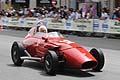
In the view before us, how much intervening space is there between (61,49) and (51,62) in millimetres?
533

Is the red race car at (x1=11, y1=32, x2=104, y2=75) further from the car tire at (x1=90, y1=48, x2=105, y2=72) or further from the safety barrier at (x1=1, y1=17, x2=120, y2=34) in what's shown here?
the safety barrier at (x1=1, y1=17, x2=120, y2=34)

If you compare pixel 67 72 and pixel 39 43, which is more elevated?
pixel 39 43

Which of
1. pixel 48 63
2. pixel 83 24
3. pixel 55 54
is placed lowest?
pixel 83 24

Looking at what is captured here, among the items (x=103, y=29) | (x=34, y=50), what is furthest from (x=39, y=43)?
(x=103, y=29)

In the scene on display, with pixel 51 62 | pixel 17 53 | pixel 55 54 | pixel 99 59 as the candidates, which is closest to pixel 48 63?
pixel 51 62

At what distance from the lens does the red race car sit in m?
10.6

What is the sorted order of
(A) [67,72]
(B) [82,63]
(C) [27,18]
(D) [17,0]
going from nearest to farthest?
1. (B) [82,63]
2. (A) [67,72]
3. (C) [27,18]
4. (D) [17,0]

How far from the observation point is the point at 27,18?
105 ft

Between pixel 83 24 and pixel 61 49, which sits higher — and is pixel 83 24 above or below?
below

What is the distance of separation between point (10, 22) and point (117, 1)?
9.41 meters

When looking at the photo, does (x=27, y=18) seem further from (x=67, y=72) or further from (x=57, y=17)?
(x=67, y=72)

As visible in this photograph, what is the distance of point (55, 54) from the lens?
34.9ft

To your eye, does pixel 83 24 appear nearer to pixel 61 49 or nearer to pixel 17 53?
pixel 17 53

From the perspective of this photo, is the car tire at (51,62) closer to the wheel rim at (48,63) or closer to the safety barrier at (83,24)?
the wheel rim at (48,63)
